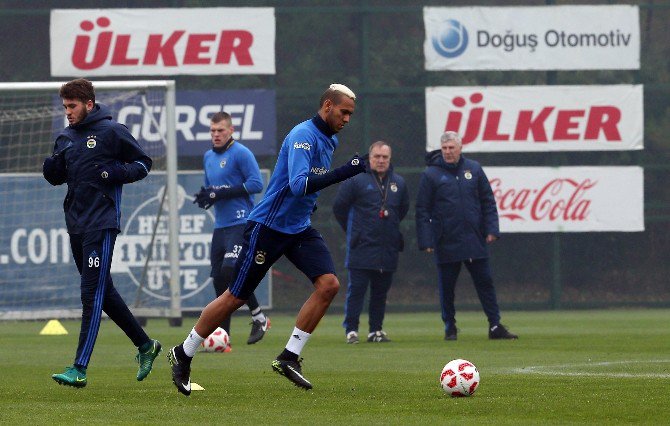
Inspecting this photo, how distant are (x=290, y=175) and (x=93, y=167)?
1.34 m

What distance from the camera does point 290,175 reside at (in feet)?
29.8

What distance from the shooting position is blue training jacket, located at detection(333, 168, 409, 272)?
15414 mm

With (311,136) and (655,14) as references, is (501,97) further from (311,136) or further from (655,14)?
(311,136)

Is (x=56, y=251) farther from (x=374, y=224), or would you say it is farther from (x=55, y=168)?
(x=55, y=168)

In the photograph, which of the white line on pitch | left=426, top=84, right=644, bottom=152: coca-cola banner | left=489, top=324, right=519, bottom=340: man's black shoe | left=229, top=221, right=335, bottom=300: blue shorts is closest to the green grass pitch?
the white line on pitch

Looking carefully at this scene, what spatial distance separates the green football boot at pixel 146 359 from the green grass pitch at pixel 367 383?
9cm

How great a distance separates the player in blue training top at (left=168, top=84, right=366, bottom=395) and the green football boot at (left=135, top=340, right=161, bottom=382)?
2.03ft

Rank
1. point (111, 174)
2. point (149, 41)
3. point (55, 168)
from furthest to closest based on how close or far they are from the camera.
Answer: point (149, 41) → point (55, 168) → point (111, 174)

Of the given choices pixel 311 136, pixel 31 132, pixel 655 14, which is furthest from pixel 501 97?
pixel 311 136

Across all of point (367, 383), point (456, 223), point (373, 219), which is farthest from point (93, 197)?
point (456, 223)

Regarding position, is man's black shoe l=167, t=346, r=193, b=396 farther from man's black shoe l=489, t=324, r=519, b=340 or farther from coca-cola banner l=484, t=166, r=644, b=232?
coca-cola banner l=484, t=166, r=644, b=232

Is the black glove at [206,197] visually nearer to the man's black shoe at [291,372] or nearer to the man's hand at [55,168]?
the man's hand at [55,168]

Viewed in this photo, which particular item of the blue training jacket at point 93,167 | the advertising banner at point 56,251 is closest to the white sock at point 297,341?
the blue training jacket at point 93,167

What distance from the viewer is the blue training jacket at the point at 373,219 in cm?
1541
